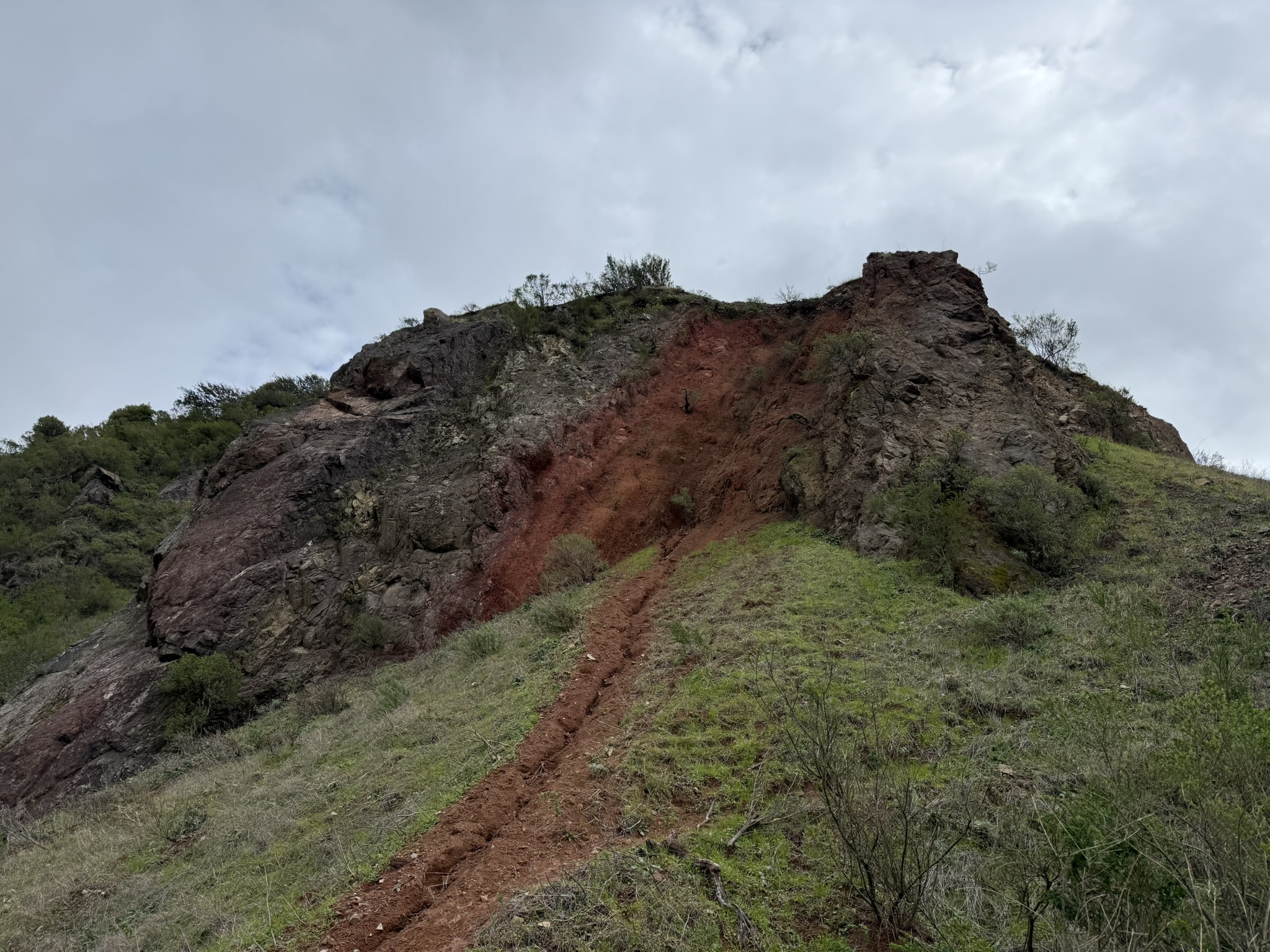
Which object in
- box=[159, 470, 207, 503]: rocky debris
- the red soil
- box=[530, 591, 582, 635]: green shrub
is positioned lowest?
box=[530, 591, 582, 635]: green shrub

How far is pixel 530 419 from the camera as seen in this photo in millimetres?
20906

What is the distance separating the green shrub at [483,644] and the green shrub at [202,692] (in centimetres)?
623

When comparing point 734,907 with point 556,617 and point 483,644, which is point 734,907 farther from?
point 483,644

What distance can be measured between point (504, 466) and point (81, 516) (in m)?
29.1

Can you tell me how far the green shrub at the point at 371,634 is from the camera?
16.5 meters

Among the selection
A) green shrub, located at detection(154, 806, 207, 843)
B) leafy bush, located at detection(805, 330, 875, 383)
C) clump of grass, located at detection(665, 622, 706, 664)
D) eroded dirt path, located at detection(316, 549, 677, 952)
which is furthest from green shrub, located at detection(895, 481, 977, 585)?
green shrub, located at detection(154, 806, 207, 843)

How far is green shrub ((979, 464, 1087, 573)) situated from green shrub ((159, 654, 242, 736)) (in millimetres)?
17371

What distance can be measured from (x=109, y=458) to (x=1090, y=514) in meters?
48.6

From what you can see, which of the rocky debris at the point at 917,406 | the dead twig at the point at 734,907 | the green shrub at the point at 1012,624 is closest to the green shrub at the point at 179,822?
the dead twig at the point at 734,907

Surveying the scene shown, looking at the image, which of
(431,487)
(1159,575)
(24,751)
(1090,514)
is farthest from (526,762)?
(24,751)

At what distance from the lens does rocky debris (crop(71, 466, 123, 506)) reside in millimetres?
34906

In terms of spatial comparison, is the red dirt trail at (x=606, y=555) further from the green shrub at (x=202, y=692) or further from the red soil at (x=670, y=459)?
the green shrub at (x=202, y=692)

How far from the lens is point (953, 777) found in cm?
530

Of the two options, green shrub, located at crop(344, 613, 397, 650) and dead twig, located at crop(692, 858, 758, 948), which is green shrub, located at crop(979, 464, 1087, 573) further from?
green shrub, located at crop(344, 613, 397, 650)
